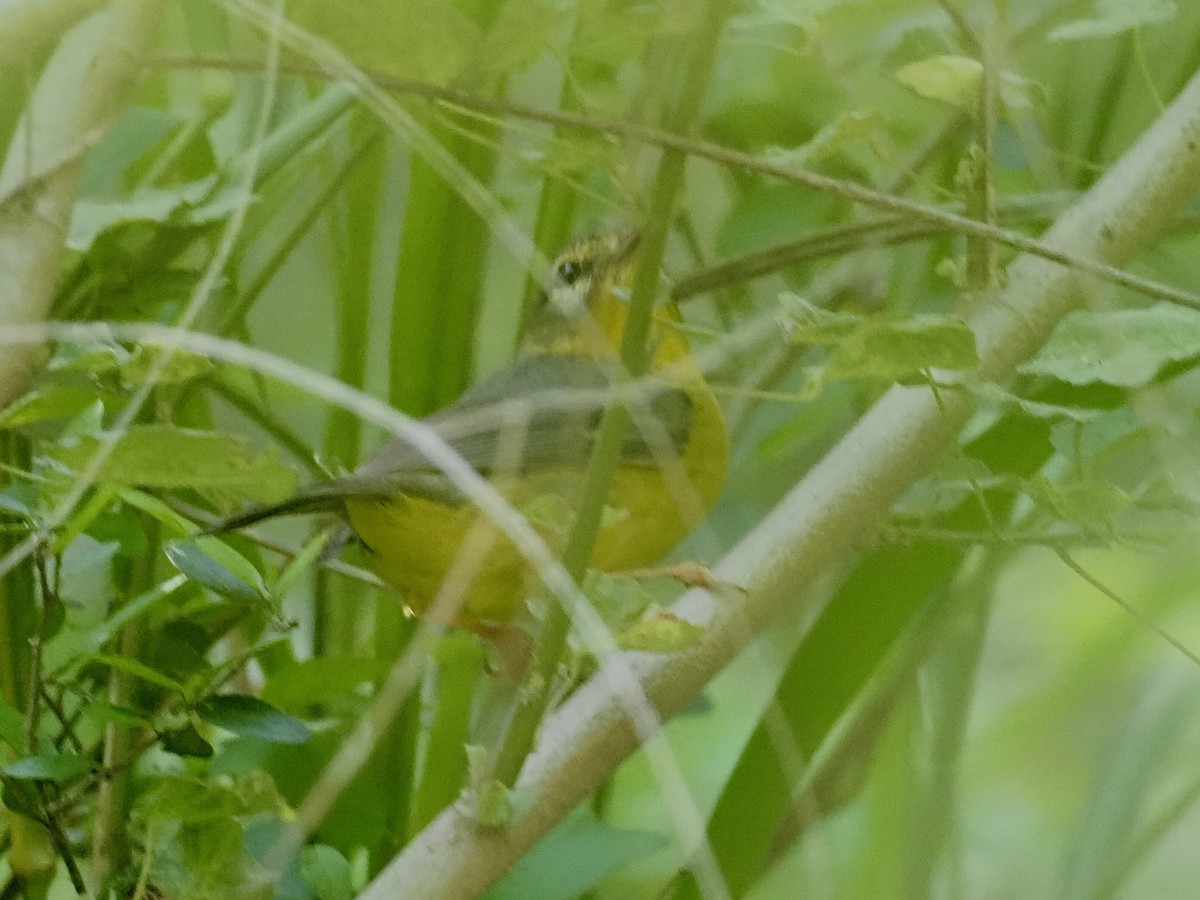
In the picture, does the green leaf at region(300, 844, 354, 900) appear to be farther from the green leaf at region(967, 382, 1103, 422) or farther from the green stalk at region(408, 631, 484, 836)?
the green leaf at region(967, 382, 1103, 422)

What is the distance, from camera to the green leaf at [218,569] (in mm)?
637

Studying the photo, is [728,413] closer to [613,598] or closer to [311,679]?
[311,679]

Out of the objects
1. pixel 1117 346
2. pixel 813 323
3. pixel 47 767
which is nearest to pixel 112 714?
pixel 47 767

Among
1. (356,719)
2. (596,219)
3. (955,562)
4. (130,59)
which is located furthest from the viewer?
(596,219)

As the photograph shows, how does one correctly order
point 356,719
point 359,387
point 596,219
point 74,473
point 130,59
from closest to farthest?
point 74,473 < point 130,59 < point 356,719 < point 359,387 < point 596,219

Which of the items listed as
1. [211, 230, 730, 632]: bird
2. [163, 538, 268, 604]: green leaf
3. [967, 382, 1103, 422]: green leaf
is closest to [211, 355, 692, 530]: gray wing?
[211, 230, 730, 632]: bird

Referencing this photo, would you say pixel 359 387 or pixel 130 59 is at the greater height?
pixel 130 59

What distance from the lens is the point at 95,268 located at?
889 millimetres

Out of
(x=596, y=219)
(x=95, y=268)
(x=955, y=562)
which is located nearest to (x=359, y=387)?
(x=95, y=268)

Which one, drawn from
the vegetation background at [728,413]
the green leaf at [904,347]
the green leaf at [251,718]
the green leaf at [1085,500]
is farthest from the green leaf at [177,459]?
the green leaf at [1085,500]

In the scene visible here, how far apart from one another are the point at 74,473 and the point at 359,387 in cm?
47

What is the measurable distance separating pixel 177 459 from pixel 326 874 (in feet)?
0.89

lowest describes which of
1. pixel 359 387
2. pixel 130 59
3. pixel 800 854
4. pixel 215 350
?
pixel 800 854

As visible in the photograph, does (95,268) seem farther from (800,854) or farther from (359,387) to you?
(800,854)
